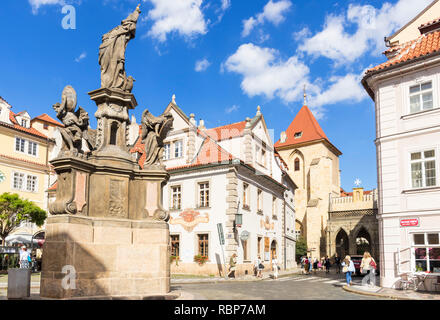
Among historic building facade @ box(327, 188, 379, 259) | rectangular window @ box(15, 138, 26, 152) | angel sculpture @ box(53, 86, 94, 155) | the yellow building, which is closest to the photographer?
angel sculpture @ box(53, 86, 94, 155)

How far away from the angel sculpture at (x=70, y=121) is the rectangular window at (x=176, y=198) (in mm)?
19273

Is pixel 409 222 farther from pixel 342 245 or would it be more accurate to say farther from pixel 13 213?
pixel 342 245

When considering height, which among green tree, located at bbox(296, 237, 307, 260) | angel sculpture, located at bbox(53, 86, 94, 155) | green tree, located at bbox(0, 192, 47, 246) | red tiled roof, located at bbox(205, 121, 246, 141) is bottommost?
green tree, located at bbox(296, 237, 307, 260)

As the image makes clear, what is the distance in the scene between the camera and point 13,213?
26.1m

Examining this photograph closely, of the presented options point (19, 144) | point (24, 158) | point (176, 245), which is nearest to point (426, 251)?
point (176, 245)

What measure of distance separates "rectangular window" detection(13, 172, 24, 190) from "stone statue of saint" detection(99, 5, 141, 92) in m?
30.3

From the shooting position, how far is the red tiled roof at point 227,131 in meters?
31.3

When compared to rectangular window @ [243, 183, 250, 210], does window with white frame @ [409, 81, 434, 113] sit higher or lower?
higher

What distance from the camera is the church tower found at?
175ft

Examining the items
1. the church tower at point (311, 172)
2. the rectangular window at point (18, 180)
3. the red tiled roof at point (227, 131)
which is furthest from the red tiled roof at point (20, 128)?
the church tower at point (311, 172)

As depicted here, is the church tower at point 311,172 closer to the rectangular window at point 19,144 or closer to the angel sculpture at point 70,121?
the rectangular window at point 19,144

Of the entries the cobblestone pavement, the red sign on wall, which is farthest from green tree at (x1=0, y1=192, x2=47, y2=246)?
the red sign on wall

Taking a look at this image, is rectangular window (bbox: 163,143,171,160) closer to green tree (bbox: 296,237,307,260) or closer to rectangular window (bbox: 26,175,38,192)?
rectangular window (bbox: 26,175,38,192)

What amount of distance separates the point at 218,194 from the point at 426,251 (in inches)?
543
